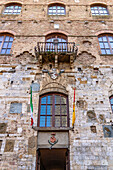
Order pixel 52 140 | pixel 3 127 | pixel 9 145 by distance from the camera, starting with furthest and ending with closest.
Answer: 1. pixel 3 127
2. pixel 52 140
3. pixel 9 145

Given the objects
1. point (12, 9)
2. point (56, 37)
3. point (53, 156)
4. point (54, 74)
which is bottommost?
point (53, 156)

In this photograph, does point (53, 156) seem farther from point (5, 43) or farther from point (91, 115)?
point (5, 43)

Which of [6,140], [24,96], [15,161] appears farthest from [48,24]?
[15,161]

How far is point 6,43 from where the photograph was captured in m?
12.0

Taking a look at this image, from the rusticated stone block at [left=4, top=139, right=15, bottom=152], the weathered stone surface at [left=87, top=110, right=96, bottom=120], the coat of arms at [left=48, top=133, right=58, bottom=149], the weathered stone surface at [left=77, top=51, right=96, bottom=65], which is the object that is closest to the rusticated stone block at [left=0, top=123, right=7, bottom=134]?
the rusticated stone block at [left=4, top=139, right=15, bottom=152]

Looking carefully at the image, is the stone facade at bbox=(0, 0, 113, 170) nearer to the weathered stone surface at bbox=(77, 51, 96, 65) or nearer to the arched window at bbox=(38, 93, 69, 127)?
the weathered stone surface at bbox=(77, 51, 96, 65)

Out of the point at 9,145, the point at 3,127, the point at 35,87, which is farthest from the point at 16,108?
the point at 9,145

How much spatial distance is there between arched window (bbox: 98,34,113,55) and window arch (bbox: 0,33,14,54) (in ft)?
20.4

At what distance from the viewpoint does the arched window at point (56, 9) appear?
14.4 metres

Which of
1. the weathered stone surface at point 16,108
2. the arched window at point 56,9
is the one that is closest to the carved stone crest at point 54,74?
the weathered stone surface at point 16,108

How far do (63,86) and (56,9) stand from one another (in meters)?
8.40

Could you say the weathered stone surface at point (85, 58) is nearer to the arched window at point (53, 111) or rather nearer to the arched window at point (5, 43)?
the arched window at point (53, 111)

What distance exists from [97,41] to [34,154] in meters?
8.37

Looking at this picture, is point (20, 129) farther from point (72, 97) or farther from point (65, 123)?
point (72, 97)
